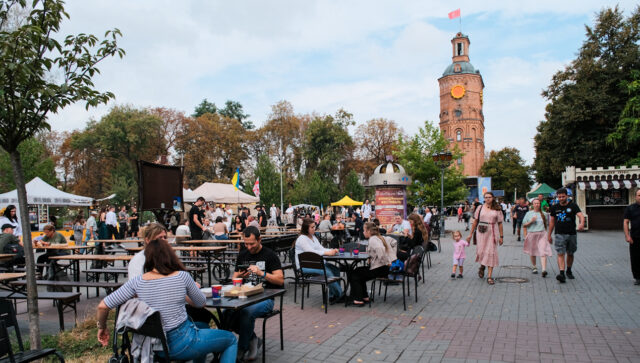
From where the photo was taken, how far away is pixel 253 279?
16.0 ft

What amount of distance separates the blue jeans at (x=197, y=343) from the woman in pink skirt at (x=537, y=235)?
8255 mm

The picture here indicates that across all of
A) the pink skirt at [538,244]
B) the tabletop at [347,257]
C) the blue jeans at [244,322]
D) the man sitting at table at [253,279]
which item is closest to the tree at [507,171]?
the pink skirt at [538,244]

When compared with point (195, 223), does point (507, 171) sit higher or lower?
higher

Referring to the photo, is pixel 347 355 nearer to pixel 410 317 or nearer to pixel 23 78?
pixel 410 317

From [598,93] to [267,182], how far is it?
27.7 meters

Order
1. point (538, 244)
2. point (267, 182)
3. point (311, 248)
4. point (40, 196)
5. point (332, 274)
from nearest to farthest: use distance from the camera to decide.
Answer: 1. point (311, 248)
2. point (332, 274)
3. point (538, 244)
4. point (40, 196)
5. point (267, 182)

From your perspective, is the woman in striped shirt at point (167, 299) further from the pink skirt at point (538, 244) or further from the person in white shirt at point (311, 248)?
the pink skirt at point (538, 244)

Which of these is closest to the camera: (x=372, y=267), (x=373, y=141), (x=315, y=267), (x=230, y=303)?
(x=230, y=303)

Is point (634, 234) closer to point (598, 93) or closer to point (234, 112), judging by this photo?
point (598, 93)

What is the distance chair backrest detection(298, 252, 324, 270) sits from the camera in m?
7.13

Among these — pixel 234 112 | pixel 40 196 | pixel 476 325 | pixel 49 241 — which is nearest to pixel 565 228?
pixel 476 325

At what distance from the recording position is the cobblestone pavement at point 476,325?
16.1 feet

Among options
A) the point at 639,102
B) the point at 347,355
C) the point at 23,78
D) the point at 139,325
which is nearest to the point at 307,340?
the point at 347,355

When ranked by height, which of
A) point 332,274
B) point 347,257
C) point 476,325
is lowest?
point 476,325
